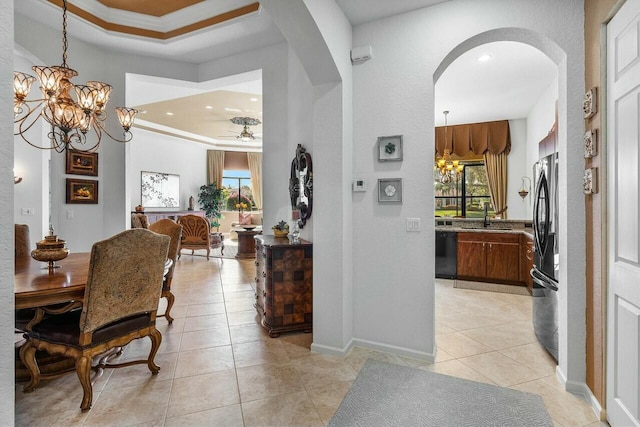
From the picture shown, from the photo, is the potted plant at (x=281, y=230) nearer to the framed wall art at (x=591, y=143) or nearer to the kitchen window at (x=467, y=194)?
the framed wall art at (x=591, y=143)

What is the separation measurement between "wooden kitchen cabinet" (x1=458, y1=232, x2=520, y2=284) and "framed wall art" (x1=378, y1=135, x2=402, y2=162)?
10.1 ft

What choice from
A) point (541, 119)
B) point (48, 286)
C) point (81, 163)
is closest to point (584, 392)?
point (48, 286)

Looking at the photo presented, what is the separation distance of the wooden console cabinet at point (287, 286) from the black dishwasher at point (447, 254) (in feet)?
9.81

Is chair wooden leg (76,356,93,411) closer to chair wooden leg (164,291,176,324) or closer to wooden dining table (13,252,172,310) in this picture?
wooden dining table (13,252,172,310)

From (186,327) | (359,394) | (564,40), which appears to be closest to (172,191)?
(186,327)

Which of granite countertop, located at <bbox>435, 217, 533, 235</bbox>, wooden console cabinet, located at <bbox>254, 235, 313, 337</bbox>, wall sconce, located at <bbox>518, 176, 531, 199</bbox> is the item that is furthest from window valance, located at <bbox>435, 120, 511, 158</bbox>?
wooden console cabinet, located at <bbox>254, 235, 313, 337</bbox>

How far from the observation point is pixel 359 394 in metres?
2.10

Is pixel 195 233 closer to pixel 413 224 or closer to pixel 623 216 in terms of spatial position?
pixel 413 224

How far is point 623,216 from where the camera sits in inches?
65.5

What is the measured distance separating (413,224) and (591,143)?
4.06 ft

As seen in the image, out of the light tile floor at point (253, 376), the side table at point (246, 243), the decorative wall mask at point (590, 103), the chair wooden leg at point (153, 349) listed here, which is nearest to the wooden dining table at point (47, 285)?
the chair wooden leg at point (153, 349)

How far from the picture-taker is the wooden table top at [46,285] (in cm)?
176

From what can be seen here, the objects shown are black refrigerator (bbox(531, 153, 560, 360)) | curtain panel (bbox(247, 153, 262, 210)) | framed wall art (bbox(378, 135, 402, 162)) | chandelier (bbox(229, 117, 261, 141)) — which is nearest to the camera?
black refrigerator (bbox(531, 153, 560, 360))

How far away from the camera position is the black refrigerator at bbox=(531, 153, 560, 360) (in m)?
2.50
